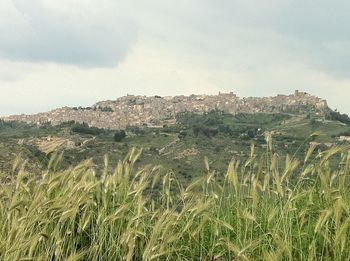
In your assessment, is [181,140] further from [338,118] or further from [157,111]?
[157,111]

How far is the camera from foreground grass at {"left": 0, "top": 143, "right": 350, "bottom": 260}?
4.27 meters

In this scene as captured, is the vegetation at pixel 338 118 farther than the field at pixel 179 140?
Yes

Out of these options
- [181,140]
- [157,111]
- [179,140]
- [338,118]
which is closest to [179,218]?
[181,140]

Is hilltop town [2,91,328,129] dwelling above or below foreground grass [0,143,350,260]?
below

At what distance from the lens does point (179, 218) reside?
175 inches

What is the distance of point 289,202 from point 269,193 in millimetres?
442

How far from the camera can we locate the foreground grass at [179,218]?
4.27 meters

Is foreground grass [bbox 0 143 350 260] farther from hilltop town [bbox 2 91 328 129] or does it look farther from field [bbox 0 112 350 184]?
hilltop town [bbox 2 91 328 129]

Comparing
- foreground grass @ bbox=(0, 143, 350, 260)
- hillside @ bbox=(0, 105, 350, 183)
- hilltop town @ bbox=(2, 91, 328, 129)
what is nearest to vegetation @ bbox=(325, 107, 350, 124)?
hillside @ bbox=(0, 105, 350, 183)

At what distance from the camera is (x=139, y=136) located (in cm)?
10781

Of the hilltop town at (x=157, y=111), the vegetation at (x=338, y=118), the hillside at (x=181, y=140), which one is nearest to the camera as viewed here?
the hillside at (x=181, y=140)

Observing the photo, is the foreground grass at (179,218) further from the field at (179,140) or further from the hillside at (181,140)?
the field at (179,140)

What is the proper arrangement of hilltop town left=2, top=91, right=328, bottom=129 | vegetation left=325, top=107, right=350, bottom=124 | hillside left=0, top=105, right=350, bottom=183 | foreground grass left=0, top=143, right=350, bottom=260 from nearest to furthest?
foreground grass left=0, top=143, right=350, bottom=260 → hillside left=0, top=105, right=350, bottom=183 → vegetation left=325, top=107, right=350, bottom=124 → hilltop town left=2, top=91, right=328, bottom=129

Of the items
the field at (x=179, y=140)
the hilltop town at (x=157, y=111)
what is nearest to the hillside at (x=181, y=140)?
the field at (x=179, y=140)
